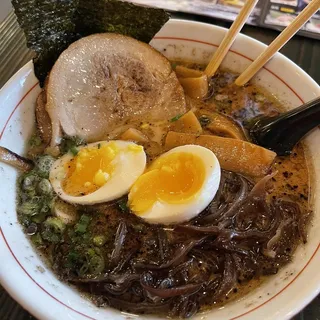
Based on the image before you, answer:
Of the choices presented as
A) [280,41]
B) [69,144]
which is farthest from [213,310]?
[280,41]

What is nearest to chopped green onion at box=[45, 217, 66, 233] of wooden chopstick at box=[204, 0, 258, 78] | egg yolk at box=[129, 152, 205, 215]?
egg yolk at box=[129, 152, 205, 215]

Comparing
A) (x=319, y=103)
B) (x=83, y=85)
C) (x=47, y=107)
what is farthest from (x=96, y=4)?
(x=319, y=103)

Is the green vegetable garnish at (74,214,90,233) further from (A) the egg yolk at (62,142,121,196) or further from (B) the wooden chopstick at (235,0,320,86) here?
(B) the wooden chopstick at (235,0,320,86)

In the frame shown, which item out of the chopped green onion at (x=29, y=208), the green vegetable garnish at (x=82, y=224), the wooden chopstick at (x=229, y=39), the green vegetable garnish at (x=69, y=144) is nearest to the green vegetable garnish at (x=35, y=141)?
the green vegetable garnish at (x=69, y=144)

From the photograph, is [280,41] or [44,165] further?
[280,41]

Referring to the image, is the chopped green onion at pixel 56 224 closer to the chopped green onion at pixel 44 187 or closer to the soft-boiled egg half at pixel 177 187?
the chopped green onion at pixel 44 187

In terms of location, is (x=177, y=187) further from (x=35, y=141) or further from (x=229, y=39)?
(x=229, y=39)
